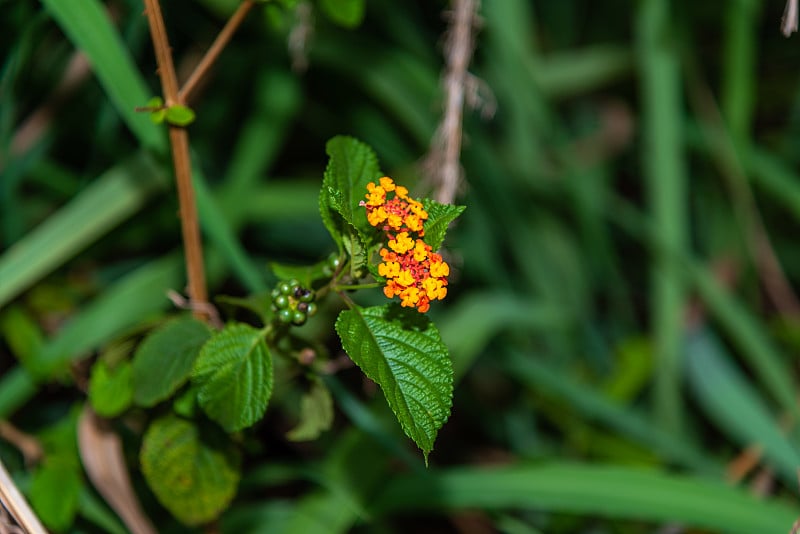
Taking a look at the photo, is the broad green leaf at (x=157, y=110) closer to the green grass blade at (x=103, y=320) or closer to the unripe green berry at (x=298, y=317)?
the unripe green berry at (x=298, y=317)

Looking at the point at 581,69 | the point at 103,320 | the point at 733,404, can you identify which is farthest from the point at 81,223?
the point at 733,404

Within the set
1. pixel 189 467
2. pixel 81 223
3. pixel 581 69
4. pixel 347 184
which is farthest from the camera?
pixel 581 69

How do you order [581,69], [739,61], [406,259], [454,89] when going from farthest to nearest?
[581,69], [739,61], [454,89], [406,259]

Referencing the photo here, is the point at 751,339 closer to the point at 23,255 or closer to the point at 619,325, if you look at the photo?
the point at 619,325

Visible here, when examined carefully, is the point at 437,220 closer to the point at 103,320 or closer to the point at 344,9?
the point at 344,9

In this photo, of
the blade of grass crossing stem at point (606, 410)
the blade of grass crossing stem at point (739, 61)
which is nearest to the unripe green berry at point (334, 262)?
the blade of grass crossing stem at point (606, 410)

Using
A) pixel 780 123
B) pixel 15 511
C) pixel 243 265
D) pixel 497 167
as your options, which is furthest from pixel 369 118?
pixel 780 123
